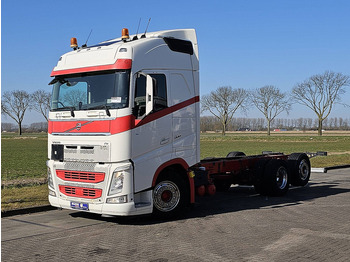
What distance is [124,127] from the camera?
7965 mm

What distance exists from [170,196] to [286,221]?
224 centimetres

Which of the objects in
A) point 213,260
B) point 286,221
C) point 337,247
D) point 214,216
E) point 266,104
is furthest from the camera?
point 266,104

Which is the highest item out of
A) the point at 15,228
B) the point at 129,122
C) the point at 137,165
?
the point at 129,122

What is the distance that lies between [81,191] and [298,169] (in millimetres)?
7221

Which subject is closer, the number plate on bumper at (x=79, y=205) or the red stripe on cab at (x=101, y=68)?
the red stripe on cab at (x=101, y=68)

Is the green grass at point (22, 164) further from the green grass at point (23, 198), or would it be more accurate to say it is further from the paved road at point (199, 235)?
the paved road at point (199, 235)

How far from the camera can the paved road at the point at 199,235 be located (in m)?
6.31

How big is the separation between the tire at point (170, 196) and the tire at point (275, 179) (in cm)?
316

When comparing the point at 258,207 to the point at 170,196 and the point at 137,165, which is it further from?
the point at 137,165

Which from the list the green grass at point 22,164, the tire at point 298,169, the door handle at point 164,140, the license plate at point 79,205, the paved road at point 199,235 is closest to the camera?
the paved road at point 199,235

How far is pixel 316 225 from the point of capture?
8188 mm

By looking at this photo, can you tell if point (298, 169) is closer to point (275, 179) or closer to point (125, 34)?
point (275, 179)

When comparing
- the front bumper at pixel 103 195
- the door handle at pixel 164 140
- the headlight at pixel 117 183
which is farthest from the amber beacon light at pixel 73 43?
the headlight at pixel 117 183

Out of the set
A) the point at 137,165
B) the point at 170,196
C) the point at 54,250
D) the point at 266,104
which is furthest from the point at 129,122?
the point at 266,104
